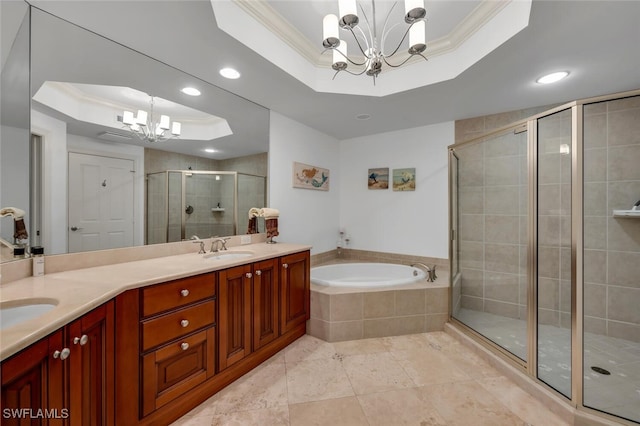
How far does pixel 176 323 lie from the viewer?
1.41m

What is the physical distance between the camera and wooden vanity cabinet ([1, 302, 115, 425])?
757 millimetres

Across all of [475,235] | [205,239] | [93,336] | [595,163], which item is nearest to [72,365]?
[93,336]

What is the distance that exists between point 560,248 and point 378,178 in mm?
2089

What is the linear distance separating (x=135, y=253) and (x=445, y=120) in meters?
3.46

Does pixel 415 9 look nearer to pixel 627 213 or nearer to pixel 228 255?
pixel 228 255

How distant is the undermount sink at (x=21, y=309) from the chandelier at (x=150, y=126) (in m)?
1.19

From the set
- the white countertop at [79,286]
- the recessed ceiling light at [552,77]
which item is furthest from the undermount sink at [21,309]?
the recessed ceiling light at [552,77]

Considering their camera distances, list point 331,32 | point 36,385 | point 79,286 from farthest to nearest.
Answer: point 331,32 < point 79,286 < point 36,385

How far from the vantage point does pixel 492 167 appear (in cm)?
281

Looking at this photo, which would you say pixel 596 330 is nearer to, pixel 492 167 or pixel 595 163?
pixel 595 163

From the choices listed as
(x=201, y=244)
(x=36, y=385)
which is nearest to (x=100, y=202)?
(x=201, y=244)

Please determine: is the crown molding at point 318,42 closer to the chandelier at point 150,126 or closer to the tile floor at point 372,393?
the chandelier at point 150,126

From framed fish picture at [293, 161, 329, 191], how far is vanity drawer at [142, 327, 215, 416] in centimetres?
199

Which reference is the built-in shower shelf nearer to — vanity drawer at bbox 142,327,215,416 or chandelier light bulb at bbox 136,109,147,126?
vanity drawer at bbox 142,327,215,416
